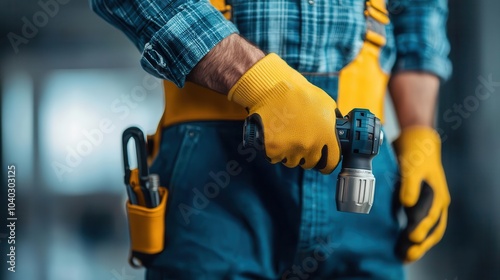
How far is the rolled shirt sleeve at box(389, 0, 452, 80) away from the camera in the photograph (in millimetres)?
775

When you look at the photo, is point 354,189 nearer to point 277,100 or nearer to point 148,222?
Result: point 277,100

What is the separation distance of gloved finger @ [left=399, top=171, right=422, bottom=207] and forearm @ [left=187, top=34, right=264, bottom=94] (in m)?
0.30

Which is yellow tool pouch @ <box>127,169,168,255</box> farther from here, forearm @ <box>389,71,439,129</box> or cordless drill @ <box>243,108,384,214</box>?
forearm @ <box>389,71,439,129</box>

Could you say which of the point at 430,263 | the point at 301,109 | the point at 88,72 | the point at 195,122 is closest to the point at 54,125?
the point at 88,72

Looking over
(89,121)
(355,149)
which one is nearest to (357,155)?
(355,149)

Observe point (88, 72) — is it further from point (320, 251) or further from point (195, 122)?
point (320, 251)

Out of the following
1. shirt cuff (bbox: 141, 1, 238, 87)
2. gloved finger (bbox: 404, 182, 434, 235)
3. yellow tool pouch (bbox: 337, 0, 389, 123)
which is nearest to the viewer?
shirt cuff (bbox: 141, 1, 238, 87)

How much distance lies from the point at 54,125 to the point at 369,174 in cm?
49

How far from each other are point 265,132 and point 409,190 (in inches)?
11.5

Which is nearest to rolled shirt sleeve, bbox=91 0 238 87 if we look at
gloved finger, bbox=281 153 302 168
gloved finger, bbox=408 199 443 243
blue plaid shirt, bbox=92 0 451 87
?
blue plaid shirt, bbox=92 0 451 87

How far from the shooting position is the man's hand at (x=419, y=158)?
77 centimetres

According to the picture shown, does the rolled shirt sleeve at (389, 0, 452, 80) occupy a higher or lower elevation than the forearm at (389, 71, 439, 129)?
higher

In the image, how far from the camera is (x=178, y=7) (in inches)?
22.1

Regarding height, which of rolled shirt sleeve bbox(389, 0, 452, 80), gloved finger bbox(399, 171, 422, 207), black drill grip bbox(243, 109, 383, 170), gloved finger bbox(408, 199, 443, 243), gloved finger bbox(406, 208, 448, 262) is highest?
rolled shirt sleeve bbox(389, 0, 452, 80)
